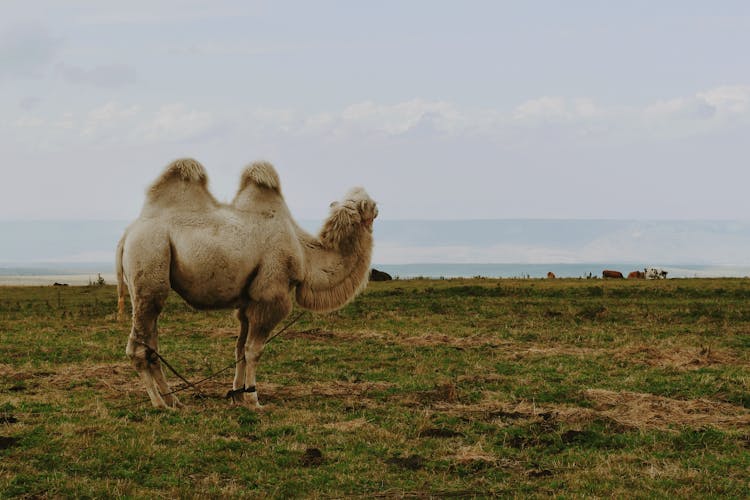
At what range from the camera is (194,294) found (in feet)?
35.1

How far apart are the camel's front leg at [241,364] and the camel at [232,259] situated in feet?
0.05

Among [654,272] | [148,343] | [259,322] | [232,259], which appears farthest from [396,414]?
[654,272]

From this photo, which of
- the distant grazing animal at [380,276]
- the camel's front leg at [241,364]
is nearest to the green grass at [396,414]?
the camel's front leg at [241,364]

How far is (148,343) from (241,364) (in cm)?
139

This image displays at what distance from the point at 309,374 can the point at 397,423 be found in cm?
427

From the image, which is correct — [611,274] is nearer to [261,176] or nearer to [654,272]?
[654,272]

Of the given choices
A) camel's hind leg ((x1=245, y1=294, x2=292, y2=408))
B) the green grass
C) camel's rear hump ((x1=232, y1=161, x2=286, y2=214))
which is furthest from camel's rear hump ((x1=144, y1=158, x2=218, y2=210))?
the green grass

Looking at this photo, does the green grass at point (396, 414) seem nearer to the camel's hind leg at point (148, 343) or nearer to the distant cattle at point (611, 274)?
the camel's hind leg at point (148, 343)

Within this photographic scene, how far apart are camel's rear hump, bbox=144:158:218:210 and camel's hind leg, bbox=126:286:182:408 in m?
1.25

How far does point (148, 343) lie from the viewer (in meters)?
10.8

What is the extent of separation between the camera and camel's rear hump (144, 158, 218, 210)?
424 inches

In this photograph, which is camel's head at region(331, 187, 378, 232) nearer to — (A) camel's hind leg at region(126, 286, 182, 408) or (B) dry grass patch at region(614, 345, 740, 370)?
(A) camel's hind leg at region(126, 286, 182, 408)

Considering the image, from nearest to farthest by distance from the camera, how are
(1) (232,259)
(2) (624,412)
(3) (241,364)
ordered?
(2) (624,412) < (1) (232,259) < (3) (241,364)

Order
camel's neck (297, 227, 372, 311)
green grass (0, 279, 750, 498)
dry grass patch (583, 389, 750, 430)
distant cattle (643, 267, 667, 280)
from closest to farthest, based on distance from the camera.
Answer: green grass (0, 279, 750, 498)
dry grass patch (583, 389, 750, 430)
camel's neck (297, 227, 372, 311)
distant cattle (643, 267, 667, 280)
